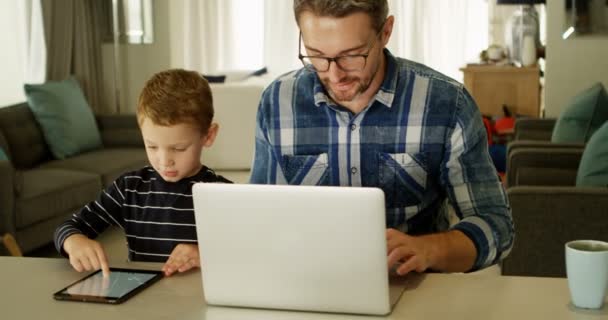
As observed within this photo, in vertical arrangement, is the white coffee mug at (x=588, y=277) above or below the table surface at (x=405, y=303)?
above

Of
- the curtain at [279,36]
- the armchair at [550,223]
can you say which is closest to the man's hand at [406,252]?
the armchair at [550,223]

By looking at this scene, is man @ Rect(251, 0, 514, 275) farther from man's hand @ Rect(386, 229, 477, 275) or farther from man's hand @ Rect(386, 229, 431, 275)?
man's hand @ Rect(386, 229, 431, 275)

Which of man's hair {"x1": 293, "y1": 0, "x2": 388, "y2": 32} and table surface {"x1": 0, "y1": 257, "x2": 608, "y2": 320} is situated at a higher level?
man's hair {"x1": 293, "y1": 0, "x2": 388, "y2": 32}

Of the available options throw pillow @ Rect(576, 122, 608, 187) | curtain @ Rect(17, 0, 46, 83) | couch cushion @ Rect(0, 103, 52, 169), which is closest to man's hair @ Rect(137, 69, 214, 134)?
throw pillow @ Rect(576, 122, 608, 187)

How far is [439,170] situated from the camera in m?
1.93

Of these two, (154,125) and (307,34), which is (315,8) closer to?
(307,34)

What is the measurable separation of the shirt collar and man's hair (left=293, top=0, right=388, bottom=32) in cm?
14

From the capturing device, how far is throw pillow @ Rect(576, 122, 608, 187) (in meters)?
3.42

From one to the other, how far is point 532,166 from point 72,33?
355cm

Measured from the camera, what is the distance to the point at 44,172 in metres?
4.81

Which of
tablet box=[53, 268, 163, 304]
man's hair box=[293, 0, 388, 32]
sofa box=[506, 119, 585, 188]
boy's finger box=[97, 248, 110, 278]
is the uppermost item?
man's hair box=[293, 0, 388, 32]

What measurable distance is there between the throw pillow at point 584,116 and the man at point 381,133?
2.59m

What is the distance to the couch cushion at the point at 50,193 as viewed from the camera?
14.1 ft

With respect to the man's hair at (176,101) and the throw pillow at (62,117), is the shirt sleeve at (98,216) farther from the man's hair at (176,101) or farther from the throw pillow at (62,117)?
the throw pillow at (62,117)
